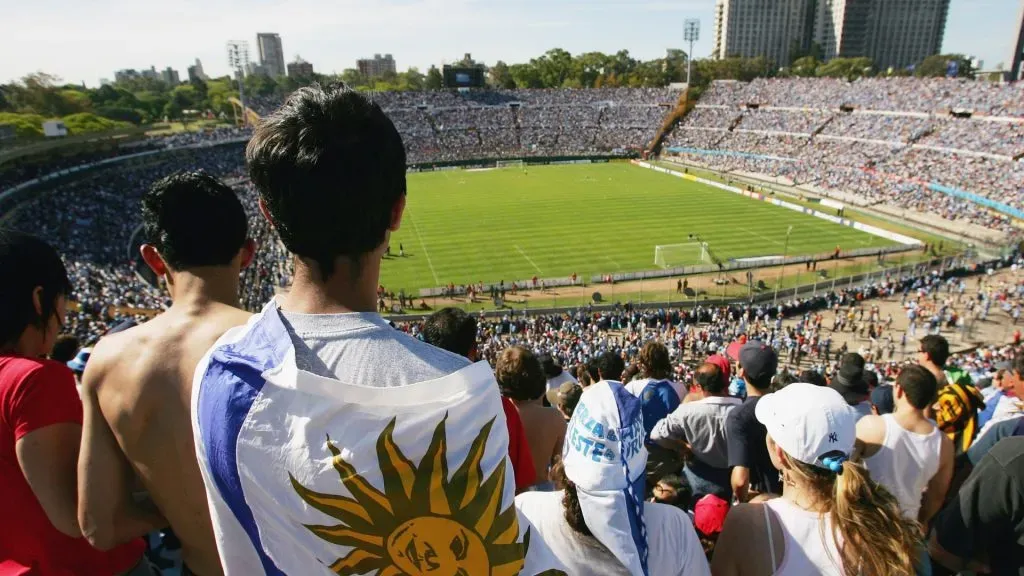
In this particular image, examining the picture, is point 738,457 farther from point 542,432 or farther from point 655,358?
point 655,358

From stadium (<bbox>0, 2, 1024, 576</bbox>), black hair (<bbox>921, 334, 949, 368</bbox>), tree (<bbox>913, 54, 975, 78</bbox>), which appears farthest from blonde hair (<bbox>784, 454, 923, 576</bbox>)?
tree (<bbox>913, 54, 975, 78</bbox>)

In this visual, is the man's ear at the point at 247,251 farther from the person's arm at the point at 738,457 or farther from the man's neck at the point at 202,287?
the person's arm at the point at 738,457

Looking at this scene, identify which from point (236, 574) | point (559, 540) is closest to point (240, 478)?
point (236, 574)

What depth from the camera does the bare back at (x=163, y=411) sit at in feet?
7.11

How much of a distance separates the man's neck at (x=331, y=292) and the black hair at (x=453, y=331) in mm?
2395

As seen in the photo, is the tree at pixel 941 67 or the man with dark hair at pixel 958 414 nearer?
the man with dark hair at pixel 958 414

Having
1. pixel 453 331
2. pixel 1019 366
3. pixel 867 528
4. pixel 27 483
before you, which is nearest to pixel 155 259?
pixel 27 483

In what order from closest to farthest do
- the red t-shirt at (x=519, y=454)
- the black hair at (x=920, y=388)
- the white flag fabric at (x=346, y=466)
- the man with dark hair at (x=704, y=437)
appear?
the white flag fabric at (x=346, y=466), the red t-shirt at (x=519, y=454), the black hair at (x=920, y=388), the man with dark hair at (x=704, y=437)

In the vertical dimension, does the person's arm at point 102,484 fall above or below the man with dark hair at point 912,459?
above

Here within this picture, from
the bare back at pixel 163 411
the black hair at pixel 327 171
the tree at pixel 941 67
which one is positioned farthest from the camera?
the tree at pixel 941 67

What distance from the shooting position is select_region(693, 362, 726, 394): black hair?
496 cm

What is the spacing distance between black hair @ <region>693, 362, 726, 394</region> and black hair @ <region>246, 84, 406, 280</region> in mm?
3967

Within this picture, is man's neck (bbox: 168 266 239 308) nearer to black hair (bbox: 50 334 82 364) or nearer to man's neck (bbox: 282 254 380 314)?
man's neck (bbox: 282 254 380 314)

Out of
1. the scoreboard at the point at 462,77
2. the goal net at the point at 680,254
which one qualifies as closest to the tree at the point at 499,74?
the scoreboard at the point at 462,77
